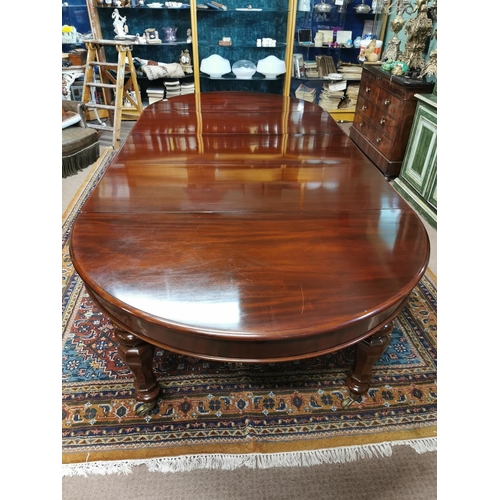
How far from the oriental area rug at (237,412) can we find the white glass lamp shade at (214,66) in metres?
3.22

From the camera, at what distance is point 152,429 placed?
1.22 m

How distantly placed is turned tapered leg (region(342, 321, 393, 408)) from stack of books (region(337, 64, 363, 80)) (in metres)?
3.48

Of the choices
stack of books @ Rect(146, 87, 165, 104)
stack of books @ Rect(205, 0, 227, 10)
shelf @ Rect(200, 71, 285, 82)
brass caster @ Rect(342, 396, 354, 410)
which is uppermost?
stack of books @ Rect(205, 0, 227, 10)

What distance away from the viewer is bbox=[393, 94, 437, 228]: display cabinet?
7.72ft

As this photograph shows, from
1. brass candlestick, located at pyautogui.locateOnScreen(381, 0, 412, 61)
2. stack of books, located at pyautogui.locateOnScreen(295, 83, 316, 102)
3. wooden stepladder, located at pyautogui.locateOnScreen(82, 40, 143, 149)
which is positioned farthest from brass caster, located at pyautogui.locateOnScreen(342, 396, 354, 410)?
stack of books, located at pyautogui.locateOnScreen(295, 83, 316, 102)

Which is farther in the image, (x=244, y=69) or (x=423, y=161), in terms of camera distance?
(x=244, y=69)

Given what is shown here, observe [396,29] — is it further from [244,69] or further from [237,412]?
[237,412]

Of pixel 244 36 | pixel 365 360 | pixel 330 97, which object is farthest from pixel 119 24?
pixel 365 360

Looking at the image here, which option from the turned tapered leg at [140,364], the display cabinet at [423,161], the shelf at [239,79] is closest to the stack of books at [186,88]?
the shelf at [239,79]

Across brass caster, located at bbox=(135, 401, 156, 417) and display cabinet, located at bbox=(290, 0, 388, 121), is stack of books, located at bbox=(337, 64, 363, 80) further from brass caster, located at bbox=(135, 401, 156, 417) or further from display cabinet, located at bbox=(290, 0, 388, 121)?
brass caster, located at bbox=(135, 401, 156, 417)

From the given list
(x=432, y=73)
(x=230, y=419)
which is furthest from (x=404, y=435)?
(x=432, y=73)

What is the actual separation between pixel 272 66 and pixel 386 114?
1.60m

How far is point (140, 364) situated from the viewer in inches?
44.5

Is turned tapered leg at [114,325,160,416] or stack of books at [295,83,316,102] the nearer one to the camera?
turned tapered leg at [114,325,160,416]
